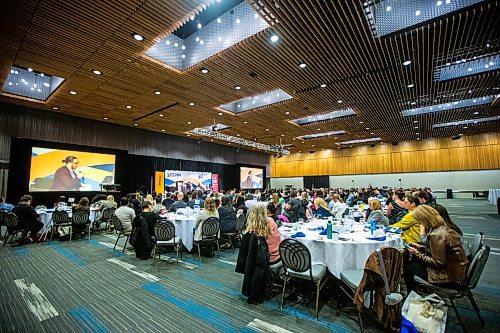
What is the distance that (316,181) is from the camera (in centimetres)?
2631

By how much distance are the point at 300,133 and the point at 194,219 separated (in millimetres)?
11926

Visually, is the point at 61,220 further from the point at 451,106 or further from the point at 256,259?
the point at 451,106

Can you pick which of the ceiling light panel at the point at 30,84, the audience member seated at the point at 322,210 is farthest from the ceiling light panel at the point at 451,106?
the ceiling light panel at the point at 30,84

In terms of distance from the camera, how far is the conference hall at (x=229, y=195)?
3.07 m

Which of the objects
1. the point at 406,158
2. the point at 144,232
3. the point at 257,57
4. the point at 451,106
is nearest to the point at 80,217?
the point at 144,232

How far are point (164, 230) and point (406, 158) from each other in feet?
75.4

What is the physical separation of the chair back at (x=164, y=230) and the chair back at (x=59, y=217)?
414cm

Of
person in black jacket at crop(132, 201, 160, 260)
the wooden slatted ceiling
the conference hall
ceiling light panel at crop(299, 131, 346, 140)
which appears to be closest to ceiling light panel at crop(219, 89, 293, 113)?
the conference hall

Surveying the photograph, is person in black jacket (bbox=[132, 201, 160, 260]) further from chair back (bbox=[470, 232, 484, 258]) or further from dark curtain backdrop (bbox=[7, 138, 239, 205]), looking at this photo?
dark curtain backdrop (bbox=[7, 138, 239, 205])

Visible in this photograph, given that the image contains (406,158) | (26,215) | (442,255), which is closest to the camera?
(442,255)

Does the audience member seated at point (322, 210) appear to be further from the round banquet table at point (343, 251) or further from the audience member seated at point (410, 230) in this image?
the round banquet table at point (343, 251)

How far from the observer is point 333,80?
25.7 feet

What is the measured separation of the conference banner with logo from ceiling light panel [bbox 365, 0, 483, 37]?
14877mm

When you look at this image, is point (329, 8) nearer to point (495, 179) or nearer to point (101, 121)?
point (101, 121)
